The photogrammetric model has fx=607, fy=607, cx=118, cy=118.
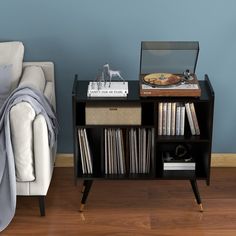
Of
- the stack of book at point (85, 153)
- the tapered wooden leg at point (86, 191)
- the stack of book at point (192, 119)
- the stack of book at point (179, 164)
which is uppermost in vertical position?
the stack of book at point (192, 119)

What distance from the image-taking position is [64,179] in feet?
12.4

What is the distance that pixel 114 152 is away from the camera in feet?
11.1

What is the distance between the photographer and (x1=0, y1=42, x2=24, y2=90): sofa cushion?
137 inches

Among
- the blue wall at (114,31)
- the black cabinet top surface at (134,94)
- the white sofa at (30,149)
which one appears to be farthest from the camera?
the blue wall at (114,31)

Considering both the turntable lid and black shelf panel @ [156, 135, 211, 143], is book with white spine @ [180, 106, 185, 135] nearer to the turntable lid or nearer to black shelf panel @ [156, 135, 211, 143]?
black shelf panel @ [156, 135, 211, 143]

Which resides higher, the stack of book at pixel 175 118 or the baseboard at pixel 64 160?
the stack of book at pixel 175 118

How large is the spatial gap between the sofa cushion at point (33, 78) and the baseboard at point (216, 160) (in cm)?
58

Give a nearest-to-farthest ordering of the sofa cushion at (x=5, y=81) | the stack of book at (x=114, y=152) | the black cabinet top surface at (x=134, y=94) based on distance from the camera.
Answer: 1. the black cabinet top surface at (x=134, y=94)
2. the stack of book at (x=114, y=152)
3. the sofa cushion at (x=5, y=81)

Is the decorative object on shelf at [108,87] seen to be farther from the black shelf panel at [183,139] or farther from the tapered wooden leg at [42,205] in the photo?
the tapered wooden leg at [42,205]

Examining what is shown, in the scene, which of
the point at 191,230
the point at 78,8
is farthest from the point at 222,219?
the point at 78,8

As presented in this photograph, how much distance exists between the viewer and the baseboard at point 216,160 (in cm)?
392

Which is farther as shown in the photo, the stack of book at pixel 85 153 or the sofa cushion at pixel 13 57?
the sofa cushion at pixel 13 57

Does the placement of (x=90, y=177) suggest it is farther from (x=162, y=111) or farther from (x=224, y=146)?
(x=224, y=146)

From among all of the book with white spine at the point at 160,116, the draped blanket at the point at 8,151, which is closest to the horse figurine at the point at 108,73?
the book with white spine at the point at 160,116
